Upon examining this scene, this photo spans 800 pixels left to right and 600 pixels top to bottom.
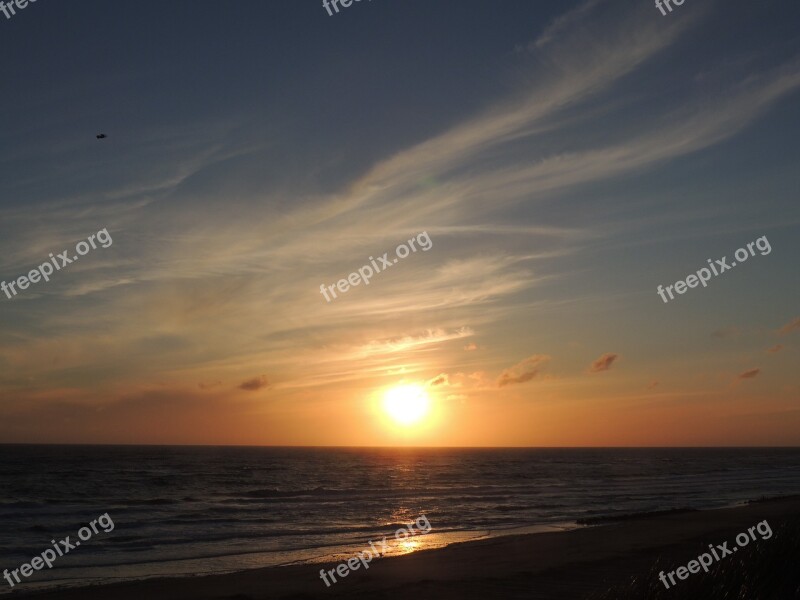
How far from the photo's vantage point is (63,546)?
30.5 metres

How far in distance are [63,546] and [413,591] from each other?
1818 centimetres

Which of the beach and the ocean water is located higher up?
the ocean water

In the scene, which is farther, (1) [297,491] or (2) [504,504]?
(1) [297,491]

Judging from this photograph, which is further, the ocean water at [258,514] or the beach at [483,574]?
the ocean water at [258,514]

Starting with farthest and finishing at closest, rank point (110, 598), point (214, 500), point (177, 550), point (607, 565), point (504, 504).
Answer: point (214, 500), point (504, 504), point (177, 550), point (607, 565), point (110, 598)

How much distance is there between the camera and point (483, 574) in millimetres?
22625

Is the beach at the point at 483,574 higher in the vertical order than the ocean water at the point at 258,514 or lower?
lower

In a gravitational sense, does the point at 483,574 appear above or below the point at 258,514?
below

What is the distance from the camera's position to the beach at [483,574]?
19.8 m

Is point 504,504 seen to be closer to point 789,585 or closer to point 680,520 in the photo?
point 680,520

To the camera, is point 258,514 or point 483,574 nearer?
point 483,574

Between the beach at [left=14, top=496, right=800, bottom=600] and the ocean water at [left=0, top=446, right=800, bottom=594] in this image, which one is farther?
the ocean water at [left=0, top=446, right=800, bottom=594]

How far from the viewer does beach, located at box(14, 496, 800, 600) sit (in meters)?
19.8

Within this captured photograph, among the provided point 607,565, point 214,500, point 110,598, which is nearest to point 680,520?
point 607,565
